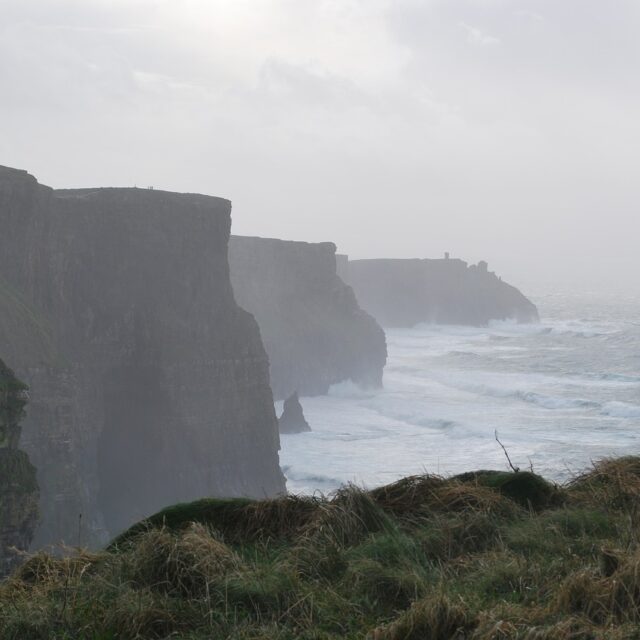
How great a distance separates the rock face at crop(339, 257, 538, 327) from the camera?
488 feet

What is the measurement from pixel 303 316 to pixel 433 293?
7179 centimetres

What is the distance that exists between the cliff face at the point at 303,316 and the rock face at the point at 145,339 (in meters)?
30.9

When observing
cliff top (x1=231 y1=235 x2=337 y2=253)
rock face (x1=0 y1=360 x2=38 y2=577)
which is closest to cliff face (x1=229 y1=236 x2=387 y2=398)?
cliff top (x1=231 y1=235 x2=337 y2=253)

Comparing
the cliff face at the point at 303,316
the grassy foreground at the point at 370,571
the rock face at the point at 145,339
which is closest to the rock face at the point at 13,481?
the rock face at the point at 145,339

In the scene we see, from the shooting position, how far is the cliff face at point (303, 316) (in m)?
83.8

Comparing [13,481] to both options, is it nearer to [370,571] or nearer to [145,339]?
[145,339]

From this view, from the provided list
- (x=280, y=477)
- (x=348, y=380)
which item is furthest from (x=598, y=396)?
(x=280, y=477)

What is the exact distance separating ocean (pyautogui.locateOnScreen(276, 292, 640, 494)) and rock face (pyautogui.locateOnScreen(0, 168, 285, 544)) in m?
5.07

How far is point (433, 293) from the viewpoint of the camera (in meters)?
156

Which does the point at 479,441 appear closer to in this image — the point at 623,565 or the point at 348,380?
the point at 348,380

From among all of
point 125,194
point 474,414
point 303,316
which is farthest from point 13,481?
point 303,316

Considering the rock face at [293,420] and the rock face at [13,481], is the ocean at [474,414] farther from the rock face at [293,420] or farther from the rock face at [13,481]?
the rock face at [13,481]

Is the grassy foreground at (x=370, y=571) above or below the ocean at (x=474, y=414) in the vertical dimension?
above

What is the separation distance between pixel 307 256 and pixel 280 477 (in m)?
43.0
